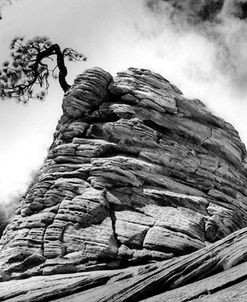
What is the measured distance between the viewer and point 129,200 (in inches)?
961

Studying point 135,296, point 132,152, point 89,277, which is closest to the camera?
point 135,296

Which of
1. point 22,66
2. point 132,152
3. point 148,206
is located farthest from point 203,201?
point 22,66

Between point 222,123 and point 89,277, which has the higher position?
point 222,123

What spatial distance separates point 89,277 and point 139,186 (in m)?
7.72

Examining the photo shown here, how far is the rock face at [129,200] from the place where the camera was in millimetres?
17812

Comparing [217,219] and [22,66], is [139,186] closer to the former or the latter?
[217,219]

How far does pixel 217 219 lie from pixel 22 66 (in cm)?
1892

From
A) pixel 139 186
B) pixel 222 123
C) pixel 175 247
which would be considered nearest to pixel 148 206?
pixel 139 186

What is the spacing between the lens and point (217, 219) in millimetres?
24781

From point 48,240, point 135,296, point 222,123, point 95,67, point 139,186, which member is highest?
point 95,67

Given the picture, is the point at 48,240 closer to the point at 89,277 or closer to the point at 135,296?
the point at 89,277

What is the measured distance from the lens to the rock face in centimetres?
1781

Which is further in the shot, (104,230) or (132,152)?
(132,152)

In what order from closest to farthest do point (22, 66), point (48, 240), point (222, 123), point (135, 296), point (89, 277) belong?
point (135, 296), point (89, 277), point (48, 240), point (222, 123), point (22, 66)
